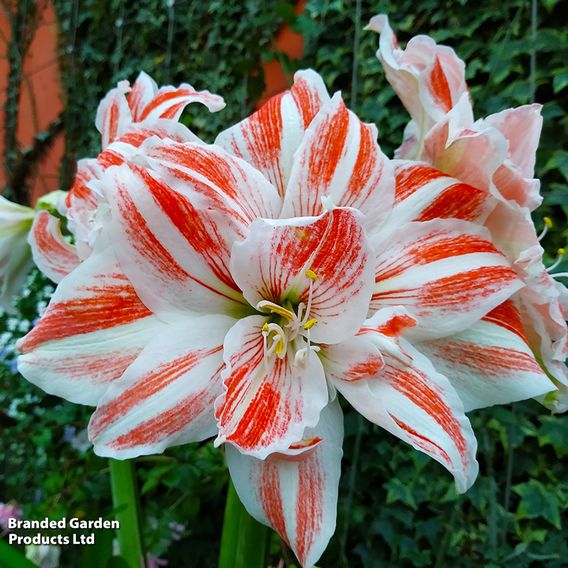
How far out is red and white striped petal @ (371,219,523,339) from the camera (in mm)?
343

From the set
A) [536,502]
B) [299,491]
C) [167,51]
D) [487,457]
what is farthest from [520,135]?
[167,51]

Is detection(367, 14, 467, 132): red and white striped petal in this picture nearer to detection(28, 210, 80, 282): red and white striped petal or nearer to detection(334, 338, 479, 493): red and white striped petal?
detection(334, 338, 479, 493): red and white striped petal

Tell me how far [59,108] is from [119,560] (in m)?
2.40

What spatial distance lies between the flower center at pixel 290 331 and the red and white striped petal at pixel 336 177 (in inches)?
2.1

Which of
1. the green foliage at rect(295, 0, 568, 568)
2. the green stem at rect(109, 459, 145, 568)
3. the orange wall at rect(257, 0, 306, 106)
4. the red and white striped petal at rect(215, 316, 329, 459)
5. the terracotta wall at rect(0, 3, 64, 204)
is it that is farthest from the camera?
the terracotta wall at rect(0, 3, 64, 204)

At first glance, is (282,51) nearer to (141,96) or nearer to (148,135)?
(141,96)

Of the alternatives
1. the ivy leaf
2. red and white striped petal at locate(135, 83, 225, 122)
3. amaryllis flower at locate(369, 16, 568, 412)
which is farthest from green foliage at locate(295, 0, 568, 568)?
red and white striped petal at locate(135, 83, 225, 122)

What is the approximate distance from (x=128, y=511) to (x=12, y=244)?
0.30m

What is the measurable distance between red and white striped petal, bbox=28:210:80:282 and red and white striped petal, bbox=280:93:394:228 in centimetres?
20

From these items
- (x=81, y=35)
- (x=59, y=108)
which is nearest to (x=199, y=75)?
(x=81, y=35)

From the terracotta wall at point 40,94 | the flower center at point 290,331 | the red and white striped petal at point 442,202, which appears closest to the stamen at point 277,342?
the flower center at point 290,331

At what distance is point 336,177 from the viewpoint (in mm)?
359

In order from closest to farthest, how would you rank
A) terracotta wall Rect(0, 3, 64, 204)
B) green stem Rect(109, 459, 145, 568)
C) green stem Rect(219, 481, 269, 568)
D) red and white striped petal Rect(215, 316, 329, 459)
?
red and white striped petal Rect(215, 316, 329, 459), green stem Rect(219, 481, 269, 568), green stem Rect(109, 459, 145, 568), terracotta wall Rect(0, 3, 64, 204)

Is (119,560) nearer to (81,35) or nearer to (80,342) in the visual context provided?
(80,342)
